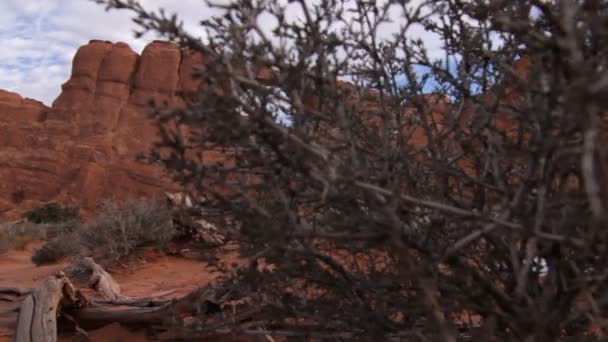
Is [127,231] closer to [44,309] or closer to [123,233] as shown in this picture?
[123,233]

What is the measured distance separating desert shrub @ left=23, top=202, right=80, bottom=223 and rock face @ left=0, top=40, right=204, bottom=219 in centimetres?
650

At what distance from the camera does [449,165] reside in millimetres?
2482

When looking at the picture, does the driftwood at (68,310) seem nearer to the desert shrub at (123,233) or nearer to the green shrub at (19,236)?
the desert shrub at (123,233)

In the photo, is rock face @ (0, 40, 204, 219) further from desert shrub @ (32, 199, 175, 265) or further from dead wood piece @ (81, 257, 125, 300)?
dead wood piece @ (81, 257, 125, 300)

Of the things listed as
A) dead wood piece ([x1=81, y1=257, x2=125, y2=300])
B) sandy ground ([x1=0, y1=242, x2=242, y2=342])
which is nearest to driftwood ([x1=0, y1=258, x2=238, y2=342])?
sandy ground ([x1=0, y1=242, x2=242, y2=342])

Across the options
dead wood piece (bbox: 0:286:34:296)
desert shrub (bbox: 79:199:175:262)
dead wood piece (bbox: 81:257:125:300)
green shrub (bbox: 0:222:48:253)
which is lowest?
green shrub (bbox: 0:222:48:253)

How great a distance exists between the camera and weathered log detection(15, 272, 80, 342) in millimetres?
5148

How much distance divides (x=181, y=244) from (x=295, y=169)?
373 inches

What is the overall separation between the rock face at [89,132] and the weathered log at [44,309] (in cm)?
2758

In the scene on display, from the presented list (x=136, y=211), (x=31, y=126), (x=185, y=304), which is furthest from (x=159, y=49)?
(x=185, y=304)

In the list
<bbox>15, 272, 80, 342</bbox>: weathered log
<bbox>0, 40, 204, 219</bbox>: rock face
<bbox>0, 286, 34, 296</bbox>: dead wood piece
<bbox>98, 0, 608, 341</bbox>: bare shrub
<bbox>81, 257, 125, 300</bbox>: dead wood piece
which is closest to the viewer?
<bbox>98, 0, 608, 341</bbox>: bare shrub

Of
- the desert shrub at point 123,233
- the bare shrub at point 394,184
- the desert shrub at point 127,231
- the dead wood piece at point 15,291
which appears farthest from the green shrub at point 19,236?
the bare shrub at point 394,184

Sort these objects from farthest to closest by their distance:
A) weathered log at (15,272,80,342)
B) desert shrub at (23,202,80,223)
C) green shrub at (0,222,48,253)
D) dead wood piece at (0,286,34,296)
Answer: desert shrub at (23,202,80,223) < green shrub at (0,222,48,253) < dead wood piece at (0,286,34,296) < weathered log at (15,272,80,342)

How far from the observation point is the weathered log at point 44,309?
5.15 meters
